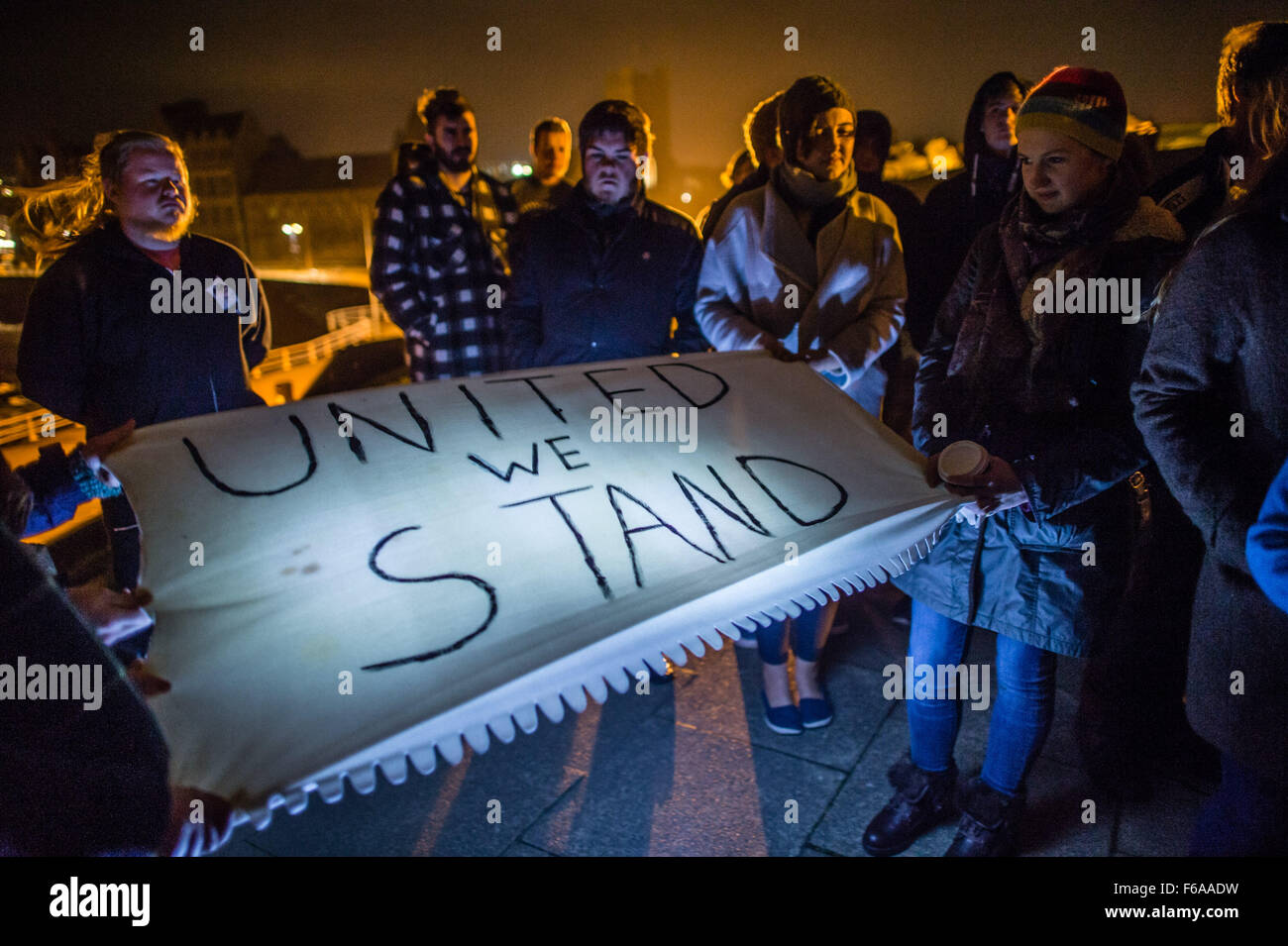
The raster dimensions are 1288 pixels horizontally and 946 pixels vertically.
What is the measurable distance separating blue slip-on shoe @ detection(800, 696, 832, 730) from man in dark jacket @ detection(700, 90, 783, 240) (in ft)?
6.85

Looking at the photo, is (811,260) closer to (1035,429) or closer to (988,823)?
(1035,429)

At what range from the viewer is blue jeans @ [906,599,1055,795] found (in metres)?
1.99

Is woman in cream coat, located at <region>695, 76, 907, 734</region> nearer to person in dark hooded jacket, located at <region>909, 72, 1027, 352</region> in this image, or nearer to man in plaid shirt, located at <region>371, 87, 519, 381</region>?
person in dark hooded jacket, located at <region>909, 72, 1027, 352</region>

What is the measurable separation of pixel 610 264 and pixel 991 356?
150 cm

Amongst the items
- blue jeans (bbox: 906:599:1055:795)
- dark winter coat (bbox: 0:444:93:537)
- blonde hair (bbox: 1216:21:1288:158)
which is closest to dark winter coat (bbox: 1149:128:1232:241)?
blonde hair (bbox: 1216:21:1288:158)

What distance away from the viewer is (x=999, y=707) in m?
2.06

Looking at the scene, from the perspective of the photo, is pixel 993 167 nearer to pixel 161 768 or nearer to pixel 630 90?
pixel 161 768

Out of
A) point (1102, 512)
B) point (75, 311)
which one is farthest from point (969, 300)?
point (75, 311)

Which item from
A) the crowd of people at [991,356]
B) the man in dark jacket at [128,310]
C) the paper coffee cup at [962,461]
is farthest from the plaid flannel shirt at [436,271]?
the paper coffee cup at [962,461]

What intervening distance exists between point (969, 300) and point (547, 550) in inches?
58.4

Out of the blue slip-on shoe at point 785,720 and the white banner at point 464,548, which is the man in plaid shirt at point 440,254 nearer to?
the white banner at point 464,548

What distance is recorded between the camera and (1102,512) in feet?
6.18

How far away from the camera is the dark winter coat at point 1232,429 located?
1.33 meters
